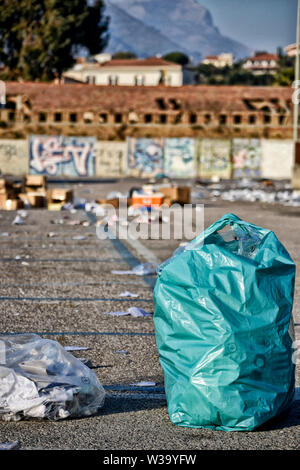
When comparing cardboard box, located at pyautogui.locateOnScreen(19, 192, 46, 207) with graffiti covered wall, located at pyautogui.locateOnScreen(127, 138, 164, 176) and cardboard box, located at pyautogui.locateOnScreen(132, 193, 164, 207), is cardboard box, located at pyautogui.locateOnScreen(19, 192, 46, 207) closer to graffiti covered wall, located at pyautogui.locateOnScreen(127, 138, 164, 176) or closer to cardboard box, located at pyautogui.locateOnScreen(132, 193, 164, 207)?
cardboard box, located at pyautogui.locateOnScreen(132, 193, 164, 207)

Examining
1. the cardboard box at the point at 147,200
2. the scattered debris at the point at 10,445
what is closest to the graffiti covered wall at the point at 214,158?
the cardboard box at the point at 147,200

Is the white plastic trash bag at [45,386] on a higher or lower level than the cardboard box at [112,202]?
higher

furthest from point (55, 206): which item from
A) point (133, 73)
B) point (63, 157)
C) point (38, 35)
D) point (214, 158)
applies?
point (133, 73)

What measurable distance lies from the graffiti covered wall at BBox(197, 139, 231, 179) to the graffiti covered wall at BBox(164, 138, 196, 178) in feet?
1.58

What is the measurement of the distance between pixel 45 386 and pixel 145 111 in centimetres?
4442

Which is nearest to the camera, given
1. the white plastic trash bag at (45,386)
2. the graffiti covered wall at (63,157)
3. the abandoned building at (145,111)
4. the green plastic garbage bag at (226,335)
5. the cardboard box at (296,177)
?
the green plastic garbage bag at (226,335)

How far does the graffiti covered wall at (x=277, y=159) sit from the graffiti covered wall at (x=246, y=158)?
1.14 feet

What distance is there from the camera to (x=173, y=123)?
47375 millimetres

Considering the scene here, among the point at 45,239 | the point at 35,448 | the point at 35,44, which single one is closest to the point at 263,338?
the point at 35,448

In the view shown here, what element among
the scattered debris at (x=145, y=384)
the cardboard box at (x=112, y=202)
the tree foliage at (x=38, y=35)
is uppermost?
the tree foliage at (x=38, y=35)

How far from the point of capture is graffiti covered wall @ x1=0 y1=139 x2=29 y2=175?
4491 cm

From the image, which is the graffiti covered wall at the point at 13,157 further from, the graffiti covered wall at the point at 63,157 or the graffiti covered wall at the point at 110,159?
the graffiti covered wall at the point at 110,159

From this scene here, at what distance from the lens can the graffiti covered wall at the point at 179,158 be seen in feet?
149

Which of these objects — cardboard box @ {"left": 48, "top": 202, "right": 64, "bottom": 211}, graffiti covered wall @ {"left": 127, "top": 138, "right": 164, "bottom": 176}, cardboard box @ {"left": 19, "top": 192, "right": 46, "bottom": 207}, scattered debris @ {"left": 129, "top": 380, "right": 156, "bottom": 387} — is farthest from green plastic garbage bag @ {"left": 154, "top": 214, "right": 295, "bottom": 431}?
graffiti covered wall @ {"left": 127, "top": 138, "right": 164, "bottom": 176}
